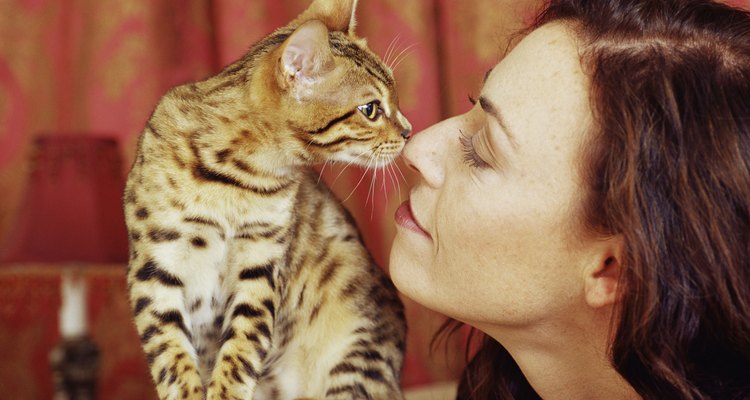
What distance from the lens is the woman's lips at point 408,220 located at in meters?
1.04

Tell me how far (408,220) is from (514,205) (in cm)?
19

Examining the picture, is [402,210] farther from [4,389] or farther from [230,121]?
[4,389]

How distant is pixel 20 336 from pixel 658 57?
75.7 inches

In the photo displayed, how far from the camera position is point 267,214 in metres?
1.13

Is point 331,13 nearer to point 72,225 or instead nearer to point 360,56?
point 360,56

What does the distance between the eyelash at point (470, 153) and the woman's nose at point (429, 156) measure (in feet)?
0.10

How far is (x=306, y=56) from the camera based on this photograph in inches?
44.1

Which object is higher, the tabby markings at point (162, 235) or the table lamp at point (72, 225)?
the tabby markings at point (162, 235)

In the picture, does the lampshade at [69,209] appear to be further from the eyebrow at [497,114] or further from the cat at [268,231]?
the eyebrow at [497,114]

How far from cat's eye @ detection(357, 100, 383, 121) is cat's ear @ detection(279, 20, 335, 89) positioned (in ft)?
0.30

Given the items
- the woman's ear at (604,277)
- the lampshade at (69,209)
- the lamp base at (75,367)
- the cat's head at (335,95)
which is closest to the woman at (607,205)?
the woman's ear at (604,277)

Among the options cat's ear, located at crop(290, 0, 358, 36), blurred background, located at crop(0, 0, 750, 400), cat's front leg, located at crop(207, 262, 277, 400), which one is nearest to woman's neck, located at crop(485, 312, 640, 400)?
cat's front leg, located at crop(207, 262, 277, 400)

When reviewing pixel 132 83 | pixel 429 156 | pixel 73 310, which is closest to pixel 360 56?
pixel 429 156

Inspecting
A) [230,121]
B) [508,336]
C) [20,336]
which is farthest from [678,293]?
[20,336]
